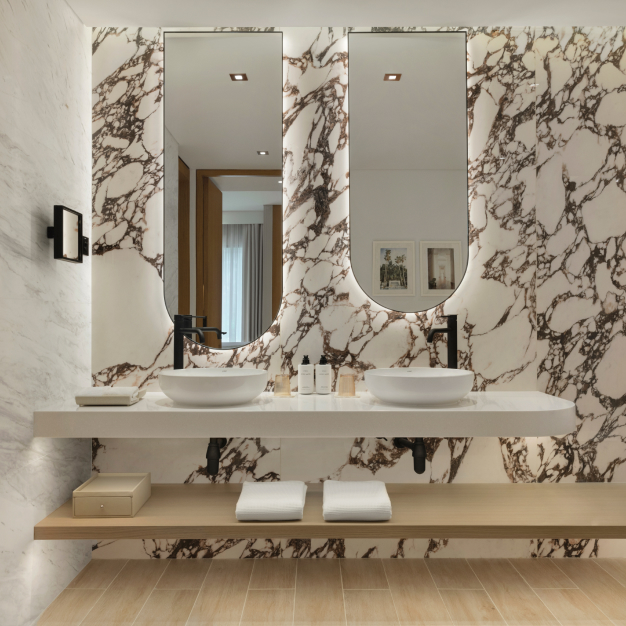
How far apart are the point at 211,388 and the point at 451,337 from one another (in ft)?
3.57

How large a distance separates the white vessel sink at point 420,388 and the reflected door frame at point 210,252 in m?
0.72

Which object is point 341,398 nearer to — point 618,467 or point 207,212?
point 207,212

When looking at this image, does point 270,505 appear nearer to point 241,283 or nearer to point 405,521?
point 405,521

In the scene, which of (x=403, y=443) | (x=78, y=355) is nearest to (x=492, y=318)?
(x=403, y=443)

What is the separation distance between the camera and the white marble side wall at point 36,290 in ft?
5.70

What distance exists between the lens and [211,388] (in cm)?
193

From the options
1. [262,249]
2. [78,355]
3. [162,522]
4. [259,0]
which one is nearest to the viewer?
[162,522]

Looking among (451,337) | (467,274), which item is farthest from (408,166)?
(451,337)

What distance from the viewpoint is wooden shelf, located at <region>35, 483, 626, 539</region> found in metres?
1.90

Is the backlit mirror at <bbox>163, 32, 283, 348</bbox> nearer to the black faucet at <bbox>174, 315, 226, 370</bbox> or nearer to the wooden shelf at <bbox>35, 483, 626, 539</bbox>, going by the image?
the black faucet at <bbox>174, 315, 226, 370</bbox>

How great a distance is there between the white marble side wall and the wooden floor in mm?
257

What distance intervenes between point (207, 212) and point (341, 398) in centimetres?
107

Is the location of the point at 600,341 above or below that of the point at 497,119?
below

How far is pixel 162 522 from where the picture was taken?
1932mm
